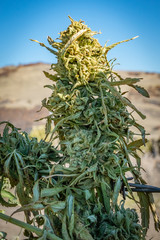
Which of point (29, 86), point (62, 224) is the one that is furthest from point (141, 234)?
point (29, 86)

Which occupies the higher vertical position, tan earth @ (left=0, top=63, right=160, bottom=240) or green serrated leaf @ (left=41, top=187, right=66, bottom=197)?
tan earth @ (left=0, top=63, right=160, bottom=240)

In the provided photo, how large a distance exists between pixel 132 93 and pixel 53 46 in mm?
4383

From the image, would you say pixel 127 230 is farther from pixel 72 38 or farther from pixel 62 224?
pixel 72 38

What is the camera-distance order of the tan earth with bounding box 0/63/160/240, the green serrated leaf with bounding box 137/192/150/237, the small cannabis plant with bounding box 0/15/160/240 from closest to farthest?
the small cannabis plant with bounding box 0/15/160/240 → the green serrated leaf with bounding box 137/192/150/237 → the tan earth with bounding box 0/63/160/240

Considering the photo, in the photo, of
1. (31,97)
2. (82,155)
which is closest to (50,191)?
(82,155)

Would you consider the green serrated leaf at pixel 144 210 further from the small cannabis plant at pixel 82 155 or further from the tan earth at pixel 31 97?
the tan earth at pixel 31 97

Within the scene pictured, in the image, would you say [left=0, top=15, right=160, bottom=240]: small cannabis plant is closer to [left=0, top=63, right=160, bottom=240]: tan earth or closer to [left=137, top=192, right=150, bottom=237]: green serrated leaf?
[left=137, top=192, right=150, bottom=237]: green serrated leaf

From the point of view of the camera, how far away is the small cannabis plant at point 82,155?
1.55 feet

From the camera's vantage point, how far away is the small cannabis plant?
1.55 ft

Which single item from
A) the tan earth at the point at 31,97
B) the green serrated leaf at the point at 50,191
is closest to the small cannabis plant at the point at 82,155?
the green serrated leaf at the point at 50,191

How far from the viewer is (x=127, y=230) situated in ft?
1.56

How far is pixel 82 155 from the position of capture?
499 mm

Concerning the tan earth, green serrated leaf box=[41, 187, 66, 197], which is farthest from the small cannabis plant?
the tan earth

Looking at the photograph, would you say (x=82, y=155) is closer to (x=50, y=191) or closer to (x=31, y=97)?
(x=50, y=191)
